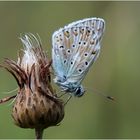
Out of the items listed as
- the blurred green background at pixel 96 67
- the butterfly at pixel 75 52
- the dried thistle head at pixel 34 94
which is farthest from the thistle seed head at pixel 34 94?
the blurred green background at pixel 96 67

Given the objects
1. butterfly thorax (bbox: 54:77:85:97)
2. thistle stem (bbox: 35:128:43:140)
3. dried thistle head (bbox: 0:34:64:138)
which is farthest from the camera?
butterfly thorax (bbox: 54:77:85:97)

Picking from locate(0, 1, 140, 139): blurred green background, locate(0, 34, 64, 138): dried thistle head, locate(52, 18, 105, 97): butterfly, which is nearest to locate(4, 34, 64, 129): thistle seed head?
locate(0, 34, 64, 138): dried thistle head

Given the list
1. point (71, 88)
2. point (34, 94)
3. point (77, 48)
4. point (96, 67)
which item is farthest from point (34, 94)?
point (96, 67)

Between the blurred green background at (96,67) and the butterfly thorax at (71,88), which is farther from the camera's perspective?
the blurred green background at (96,67)

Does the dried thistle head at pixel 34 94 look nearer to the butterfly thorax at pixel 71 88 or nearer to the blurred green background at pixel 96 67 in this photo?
the butterfly thorax at pixel 71 88

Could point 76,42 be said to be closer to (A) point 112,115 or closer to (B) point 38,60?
(B) point 38,60

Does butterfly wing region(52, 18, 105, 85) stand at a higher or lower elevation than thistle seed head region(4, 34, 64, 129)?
higher

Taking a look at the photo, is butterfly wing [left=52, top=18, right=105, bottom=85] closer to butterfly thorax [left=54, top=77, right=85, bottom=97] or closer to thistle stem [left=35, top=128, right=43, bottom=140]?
butterfly thorax [left=54, top=77, right=85, bottom=97]

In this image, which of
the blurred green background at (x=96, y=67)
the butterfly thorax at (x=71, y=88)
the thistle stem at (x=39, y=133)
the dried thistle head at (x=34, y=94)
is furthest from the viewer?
the blurred green background at (x=96, y=67)
